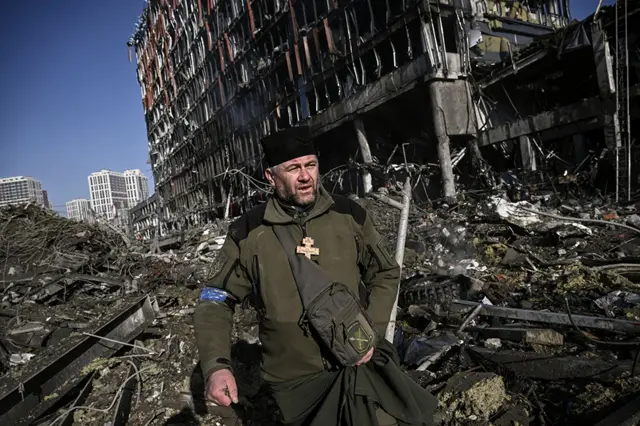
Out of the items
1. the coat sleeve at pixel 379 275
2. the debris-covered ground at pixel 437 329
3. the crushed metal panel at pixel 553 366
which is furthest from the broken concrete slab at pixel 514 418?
the coat sleeve at pixel 379 275

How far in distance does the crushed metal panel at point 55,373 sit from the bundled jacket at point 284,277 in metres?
2.71

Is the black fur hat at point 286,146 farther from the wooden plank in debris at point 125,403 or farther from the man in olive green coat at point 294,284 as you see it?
the wooden plank in debris at point 125,403

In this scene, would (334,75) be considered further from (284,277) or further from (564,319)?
(284,277)

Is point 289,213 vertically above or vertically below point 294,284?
above

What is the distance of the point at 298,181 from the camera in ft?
7.01

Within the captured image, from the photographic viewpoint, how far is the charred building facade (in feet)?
50.2

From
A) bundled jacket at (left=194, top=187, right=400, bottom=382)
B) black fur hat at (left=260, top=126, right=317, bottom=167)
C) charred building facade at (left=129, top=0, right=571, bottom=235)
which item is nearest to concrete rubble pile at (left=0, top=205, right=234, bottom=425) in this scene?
bundled jacket at (left=194, top=187, right=400, bottom=382)

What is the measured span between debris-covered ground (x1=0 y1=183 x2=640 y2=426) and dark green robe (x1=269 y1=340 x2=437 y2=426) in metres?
0.83

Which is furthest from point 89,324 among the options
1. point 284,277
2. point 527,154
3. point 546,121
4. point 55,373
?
point 546,121

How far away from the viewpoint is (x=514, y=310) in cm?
408

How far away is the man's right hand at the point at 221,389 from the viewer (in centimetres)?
179

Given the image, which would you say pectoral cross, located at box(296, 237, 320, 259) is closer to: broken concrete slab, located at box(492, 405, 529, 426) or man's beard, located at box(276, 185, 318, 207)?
man's beard, located at box(276, 185, 318, 207)

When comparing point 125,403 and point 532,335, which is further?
point 125,403

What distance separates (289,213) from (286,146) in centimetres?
38
